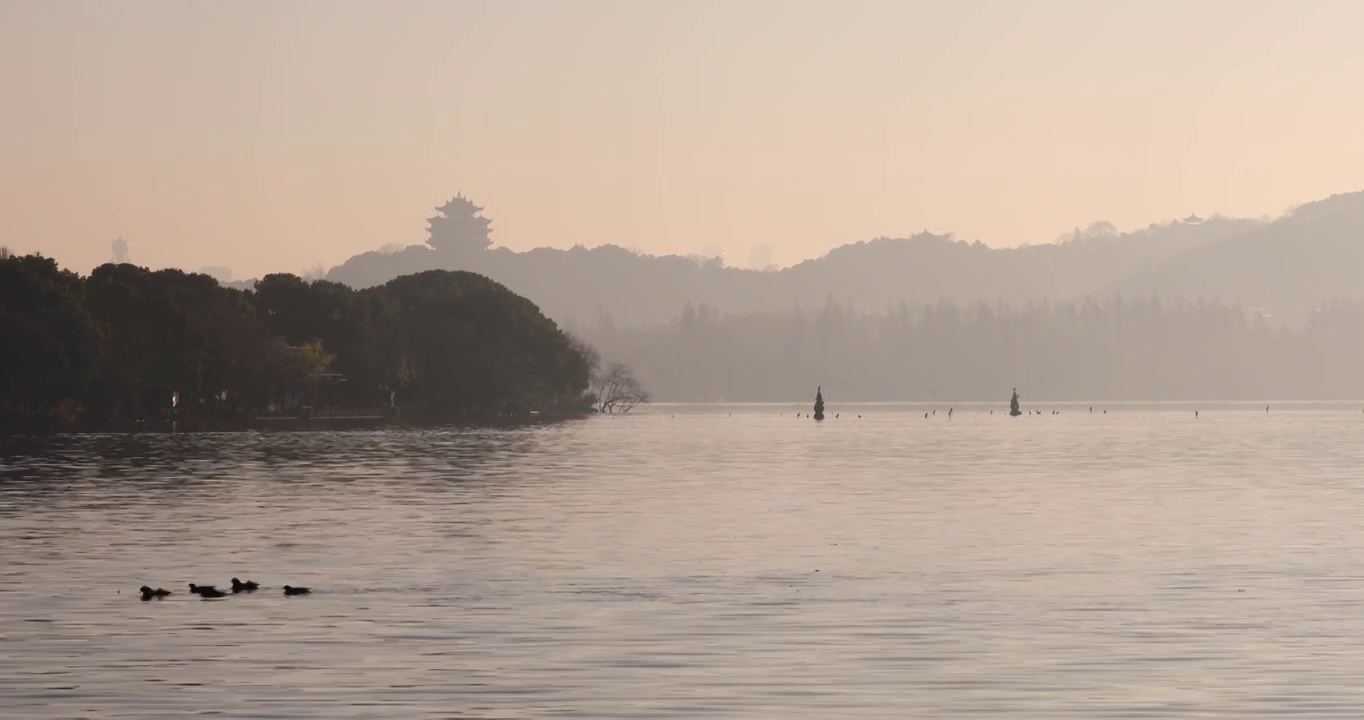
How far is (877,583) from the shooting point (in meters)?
42.8

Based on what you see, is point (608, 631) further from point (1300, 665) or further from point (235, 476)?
point (235, 476)

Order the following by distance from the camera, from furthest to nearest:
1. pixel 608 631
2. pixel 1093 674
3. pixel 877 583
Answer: pixel 877 583, pixel 608 631, pixel 1093 674

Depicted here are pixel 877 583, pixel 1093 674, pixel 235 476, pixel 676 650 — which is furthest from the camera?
pixel 235 476

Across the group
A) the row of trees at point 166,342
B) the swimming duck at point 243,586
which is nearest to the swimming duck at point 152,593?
the swimming duck at point 243,586

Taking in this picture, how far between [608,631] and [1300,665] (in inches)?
460

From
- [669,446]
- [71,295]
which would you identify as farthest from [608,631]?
[71,295]

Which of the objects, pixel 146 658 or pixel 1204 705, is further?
pixel 146 658

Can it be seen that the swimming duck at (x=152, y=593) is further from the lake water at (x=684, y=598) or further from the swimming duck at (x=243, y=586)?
the swimming duck at (x=243, y=586)

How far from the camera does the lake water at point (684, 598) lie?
28203mm

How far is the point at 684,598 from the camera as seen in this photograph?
131 ft

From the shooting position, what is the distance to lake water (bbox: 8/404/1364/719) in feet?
92.5

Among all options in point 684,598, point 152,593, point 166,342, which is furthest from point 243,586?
point 166,342

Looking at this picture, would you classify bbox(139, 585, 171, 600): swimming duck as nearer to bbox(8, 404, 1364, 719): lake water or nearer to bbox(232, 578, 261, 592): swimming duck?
bbox(8, 404, 1364, 719): lake water

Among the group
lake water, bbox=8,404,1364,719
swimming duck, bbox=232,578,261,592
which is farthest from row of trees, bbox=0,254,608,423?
swimming duck, bbox=232,578,261,592
